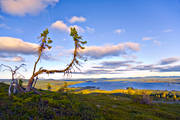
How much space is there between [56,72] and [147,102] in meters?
26.0

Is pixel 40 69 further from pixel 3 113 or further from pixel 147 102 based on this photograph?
pixel 147 102

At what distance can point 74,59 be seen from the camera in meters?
20.1

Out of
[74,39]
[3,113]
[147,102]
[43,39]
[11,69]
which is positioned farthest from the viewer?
[147,102]

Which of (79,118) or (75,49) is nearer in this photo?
(79,118)

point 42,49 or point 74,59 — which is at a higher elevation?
point 42,49

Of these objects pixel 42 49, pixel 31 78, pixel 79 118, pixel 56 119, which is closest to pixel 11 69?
pixel 31 78

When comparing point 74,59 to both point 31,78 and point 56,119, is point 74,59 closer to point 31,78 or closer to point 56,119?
point 31,78

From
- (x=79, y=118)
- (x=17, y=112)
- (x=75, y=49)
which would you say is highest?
(x=75, y=49)

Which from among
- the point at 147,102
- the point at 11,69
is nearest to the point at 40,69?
the point at 11,69

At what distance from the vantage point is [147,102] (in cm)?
3150

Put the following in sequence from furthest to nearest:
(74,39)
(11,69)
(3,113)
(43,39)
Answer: (43,39)
(74,39)
(11,69)
(3,113)

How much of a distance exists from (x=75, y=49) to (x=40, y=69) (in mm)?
7442

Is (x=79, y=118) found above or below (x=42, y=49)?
below

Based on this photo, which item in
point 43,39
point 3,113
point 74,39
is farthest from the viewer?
point 43,39
